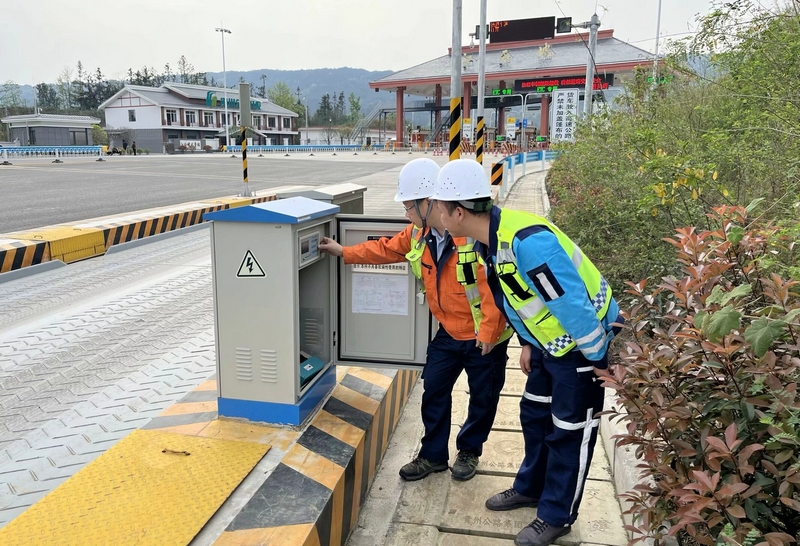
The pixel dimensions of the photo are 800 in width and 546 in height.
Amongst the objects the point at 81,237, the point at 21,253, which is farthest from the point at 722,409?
the point at 81,237

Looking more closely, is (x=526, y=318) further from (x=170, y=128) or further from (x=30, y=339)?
Answer: (x=170, y=128)

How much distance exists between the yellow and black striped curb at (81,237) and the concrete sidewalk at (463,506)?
19.8ft

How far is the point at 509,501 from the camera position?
10.7 feet

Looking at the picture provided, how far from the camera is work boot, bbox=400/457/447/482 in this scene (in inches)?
140

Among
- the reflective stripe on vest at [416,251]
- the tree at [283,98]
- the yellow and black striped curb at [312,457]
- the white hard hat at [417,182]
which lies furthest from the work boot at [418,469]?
the tree at [283,98]

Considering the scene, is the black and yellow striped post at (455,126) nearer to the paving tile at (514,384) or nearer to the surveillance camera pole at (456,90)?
the surveillance camera pole at (456,90)

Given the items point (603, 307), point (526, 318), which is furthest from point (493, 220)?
point (603, 307)

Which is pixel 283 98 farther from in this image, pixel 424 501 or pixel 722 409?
pixel 722 409

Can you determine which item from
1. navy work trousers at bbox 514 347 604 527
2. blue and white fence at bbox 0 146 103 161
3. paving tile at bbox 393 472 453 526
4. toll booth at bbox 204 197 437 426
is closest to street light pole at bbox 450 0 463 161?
toll booth at bbox 204 197 437 426

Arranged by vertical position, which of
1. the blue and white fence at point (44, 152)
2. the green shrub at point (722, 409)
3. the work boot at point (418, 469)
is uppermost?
the blue and white fence at point (44, 152)

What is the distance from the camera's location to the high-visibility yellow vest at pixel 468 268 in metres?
3.11

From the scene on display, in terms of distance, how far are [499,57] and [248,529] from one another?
56.9 meters

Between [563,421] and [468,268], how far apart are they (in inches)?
33.6

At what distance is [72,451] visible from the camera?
11.8 ft
